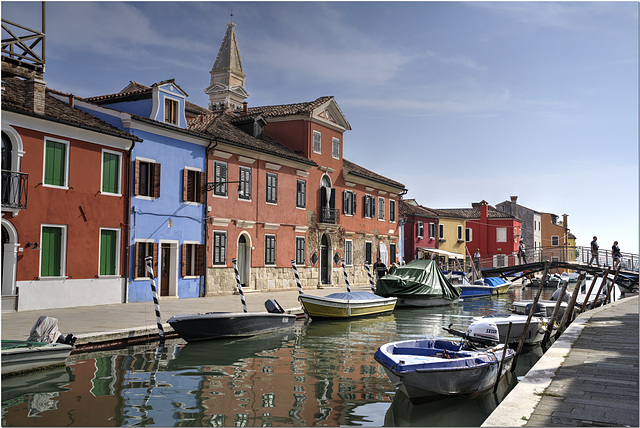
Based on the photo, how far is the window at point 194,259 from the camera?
24797 mm

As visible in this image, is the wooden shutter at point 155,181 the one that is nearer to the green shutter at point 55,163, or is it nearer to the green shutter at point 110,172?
the green shutter at point 110,172

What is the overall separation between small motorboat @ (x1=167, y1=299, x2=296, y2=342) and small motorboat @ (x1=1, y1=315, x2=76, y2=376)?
3454mm

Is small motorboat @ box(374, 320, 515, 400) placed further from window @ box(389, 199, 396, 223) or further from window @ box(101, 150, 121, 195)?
window @ box(389, 199, 396, 223)

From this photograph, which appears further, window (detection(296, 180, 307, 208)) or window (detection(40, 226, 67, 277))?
window (detection(296, 180, 307, 208))

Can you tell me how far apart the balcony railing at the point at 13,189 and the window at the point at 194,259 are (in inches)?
293

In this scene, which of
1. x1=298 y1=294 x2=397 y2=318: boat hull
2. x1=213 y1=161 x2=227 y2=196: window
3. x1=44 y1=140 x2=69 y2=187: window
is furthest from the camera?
x1=213 y1=161 x2=227 y2=196: window

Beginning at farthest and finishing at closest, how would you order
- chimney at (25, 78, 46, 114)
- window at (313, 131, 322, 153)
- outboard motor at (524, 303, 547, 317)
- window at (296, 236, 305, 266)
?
window at (313, 131, 322, 153) < window at (296, 236, 305, 266) < chimney at (25, 78, 46, 114) < outboard motor at (524, 303, 547, 317)

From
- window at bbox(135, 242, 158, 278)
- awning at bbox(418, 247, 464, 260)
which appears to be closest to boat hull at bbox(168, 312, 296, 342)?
window at bbox(135, 242, 158, 278)

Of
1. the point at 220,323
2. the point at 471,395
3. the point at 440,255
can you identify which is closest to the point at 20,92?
the point at 220,323

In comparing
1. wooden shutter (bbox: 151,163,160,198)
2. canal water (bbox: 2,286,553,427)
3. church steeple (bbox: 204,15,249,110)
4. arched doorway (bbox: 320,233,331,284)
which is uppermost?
church steeple (bbox: 204,15,249,110)

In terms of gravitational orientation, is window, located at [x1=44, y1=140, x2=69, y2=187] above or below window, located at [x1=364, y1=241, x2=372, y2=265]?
above

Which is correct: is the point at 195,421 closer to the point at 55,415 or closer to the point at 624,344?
the point at 55,415

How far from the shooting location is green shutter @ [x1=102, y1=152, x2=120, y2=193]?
21328 mm

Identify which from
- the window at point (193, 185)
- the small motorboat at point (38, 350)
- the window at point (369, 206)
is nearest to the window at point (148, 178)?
the window at point (193, 185)
